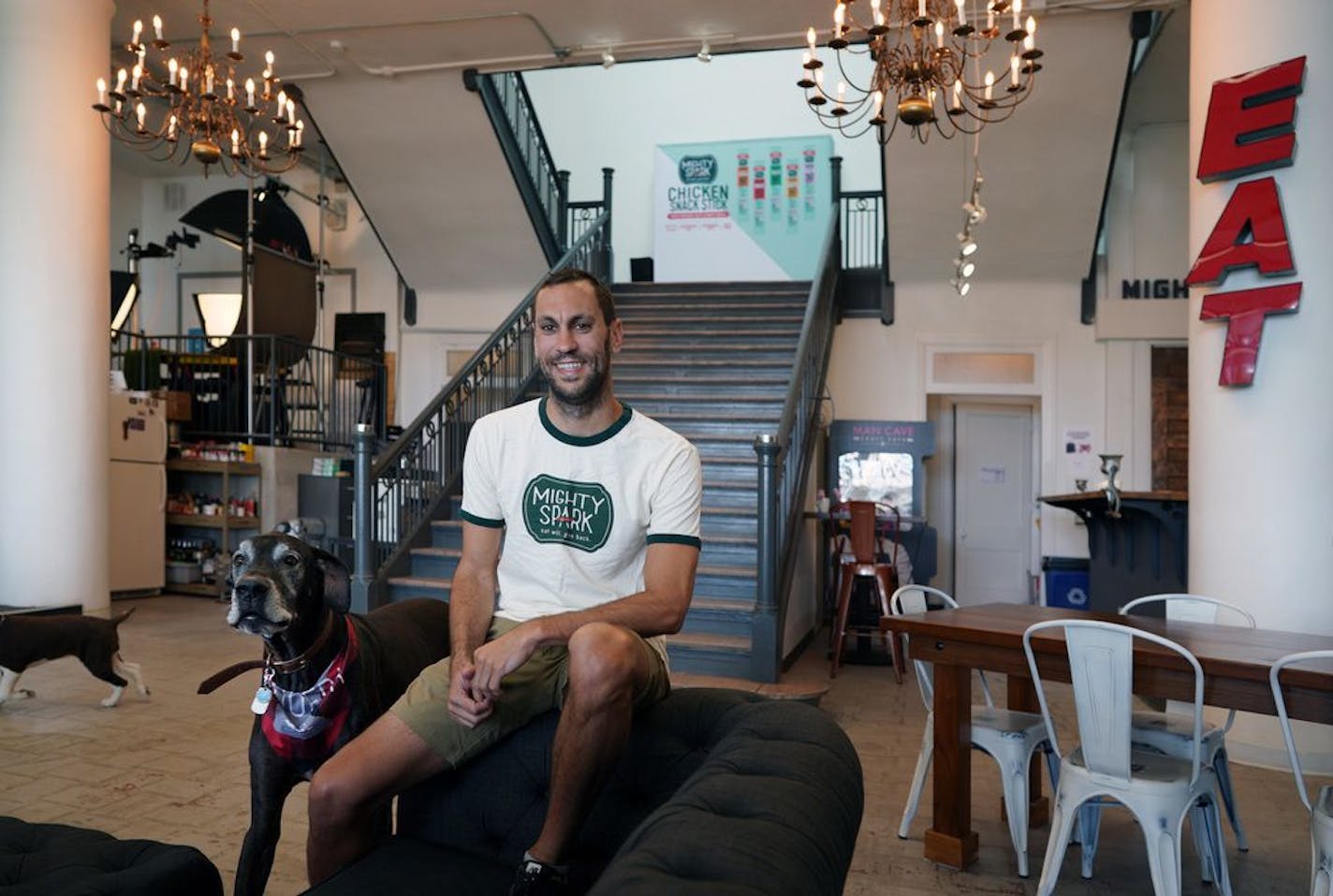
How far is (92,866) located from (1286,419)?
16.3ft

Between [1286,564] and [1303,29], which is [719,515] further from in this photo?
[1303,29]

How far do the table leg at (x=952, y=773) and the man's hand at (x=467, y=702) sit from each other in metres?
2.05

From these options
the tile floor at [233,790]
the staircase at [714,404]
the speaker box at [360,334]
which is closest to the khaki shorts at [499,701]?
the tile floor at [233,790]

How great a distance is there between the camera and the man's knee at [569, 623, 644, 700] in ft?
5.98

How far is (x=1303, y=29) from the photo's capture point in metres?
4.74

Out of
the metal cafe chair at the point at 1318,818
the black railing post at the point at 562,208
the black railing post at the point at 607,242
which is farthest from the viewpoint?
the black railing post at the point at 562,208

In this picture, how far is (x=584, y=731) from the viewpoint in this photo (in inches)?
72.1

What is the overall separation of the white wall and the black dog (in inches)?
381

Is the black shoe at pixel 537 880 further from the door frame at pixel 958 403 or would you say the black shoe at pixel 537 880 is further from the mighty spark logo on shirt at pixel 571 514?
the door frame at pixel 958 403

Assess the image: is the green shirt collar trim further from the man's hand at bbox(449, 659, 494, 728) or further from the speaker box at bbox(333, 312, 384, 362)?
the speaker box at bbox(333, 312, 384, 362)

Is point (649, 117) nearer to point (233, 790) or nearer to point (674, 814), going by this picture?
point (233, 790)

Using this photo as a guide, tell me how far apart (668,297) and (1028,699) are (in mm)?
6734

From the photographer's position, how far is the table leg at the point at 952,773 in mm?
3432

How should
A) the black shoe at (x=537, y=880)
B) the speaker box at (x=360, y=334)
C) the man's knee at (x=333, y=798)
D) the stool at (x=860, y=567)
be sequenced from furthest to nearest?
1. the speaker box at (x=360, y=334)
2. the stool at (x=860, y=567)
3. the man's knee at (x=333, y=798)
4. the black shoe at (x=537, y=880)
